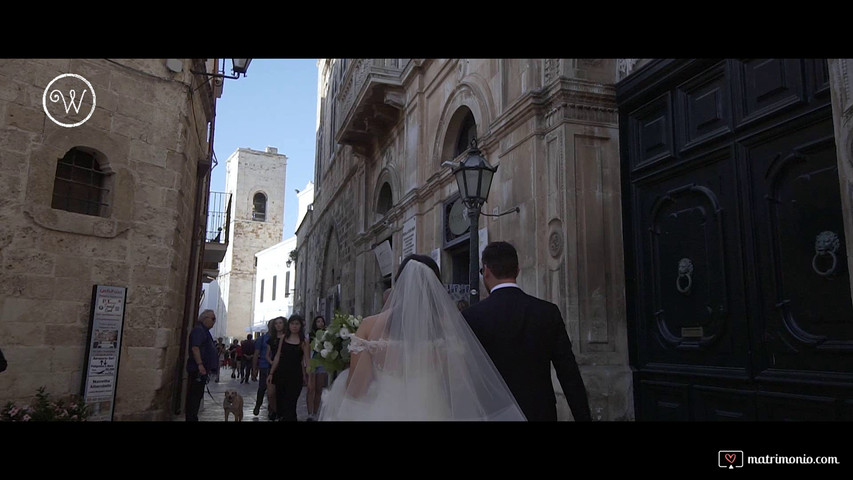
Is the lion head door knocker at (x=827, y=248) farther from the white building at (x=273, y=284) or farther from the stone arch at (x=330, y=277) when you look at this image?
the white building at (x=273, y=284)

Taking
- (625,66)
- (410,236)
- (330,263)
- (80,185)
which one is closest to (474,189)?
(625,66)

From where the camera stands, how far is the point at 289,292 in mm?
37562

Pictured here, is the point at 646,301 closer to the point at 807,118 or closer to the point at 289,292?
the point at 807,118

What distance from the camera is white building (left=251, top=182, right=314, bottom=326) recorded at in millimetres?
37844

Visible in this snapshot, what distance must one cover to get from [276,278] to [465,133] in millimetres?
32288

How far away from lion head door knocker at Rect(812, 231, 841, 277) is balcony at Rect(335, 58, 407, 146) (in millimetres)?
10406

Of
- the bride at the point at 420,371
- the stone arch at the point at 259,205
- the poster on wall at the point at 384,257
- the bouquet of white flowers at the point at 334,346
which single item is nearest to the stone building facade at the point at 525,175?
the poster on wall at the point at 384,257

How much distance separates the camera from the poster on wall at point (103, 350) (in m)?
7.50

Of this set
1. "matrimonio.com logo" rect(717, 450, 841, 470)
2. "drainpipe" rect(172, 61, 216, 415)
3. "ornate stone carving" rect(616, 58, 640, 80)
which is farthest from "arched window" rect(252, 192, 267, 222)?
"matrimonio.com logo" rect(717, 450, 841, 470)

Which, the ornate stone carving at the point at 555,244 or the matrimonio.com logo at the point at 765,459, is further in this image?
the ornate stone carving at the point at 555,244

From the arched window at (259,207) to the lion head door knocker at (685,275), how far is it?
45525mm

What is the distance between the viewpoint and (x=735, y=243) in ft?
17.6
